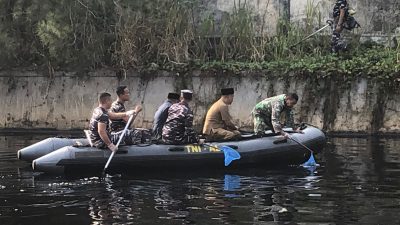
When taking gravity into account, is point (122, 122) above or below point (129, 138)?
above

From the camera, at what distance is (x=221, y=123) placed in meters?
11.4

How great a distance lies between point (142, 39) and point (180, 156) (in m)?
8.64

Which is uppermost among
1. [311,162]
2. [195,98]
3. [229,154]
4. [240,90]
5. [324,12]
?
[324,12]

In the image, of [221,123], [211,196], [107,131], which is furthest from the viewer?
[221,123]

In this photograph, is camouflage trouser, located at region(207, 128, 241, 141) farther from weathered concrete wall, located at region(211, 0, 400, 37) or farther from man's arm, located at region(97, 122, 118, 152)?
weathered concrete wall, located at region(211, 0, 400, 37)

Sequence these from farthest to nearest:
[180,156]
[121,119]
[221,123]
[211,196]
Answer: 1. [221,123]
2. [121,119]
3. [180,156]
4. [211,196]

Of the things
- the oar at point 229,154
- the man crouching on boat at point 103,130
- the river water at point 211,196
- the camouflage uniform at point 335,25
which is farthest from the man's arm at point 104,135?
the camouflage uniform at point 335,25

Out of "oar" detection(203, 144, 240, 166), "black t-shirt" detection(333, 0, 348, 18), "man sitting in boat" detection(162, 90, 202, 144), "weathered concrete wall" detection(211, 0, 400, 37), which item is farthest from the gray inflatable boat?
"weathered concrete wall" detection(211, 0, 400, 37)

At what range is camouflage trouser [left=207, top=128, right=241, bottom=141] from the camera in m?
11.2

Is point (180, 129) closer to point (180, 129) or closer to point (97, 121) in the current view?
point (180, 129)

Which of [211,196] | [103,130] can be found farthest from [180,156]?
[211,196]

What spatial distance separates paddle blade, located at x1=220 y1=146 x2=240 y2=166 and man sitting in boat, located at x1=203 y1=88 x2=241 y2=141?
46 cm

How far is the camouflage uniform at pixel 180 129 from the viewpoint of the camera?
1072 centimetres

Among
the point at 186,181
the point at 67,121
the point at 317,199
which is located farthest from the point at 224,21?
the point at 317,199
